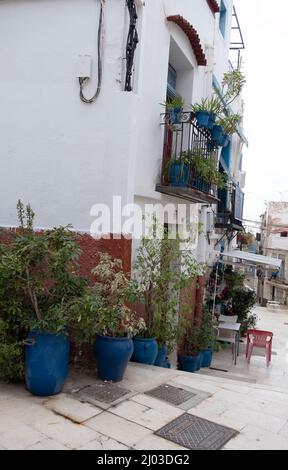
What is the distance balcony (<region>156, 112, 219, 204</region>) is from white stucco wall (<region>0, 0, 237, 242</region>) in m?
0.65

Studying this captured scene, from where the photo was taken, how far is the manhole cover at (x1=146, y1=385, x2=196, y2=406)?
481cm

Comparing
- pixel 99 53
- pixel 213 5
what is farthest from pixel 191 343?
pixel 213 5

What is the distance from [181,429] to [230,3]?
12.6 m

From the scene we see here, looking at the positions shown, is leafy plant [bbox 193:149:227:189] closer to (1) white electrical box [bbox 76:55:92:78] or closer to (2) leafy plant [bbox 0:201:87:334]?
(1) white electrical box [bbox 76:55:92:78]

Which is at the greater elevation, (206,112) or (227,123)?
(227,123)

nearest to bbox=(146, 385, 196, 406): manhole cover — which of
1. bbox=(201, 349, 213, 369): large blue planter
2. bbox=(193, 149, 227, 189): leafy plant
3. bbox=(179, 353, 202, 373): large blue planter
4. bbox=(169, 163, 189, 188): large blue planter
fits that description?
bbox=(179, 353, 202, 373): large blue planter

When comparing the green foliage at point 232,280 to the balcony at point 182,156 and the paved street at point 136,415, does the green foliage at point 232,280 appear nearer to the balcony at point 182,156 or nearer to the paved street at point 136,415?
the balcony at point 182,156

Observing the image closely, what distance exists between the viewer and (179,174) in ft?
23.4

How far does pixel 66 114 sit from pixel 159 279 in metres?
2.81

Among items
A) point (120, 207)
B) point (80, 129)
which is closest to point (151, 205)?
point (120, 207)

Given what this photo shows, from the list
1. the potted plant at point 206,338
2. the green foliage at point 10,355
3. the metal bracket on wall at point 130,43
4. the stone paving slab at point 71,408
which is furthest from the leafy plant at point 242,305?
the green foliage at point 10,355

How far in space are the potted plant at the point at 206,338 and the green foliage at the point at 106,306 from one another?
12.1 feet

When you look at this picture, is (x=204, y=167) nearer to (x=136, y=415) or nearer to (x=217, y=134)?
(x=217, y=134)

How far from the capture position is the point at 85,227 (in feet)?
19.2
